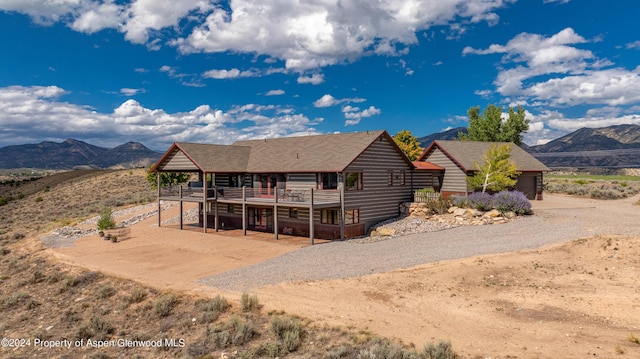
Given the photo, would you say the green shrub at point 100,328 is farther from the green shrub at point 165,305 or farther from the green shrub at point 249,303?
the green shrub at point 249,303

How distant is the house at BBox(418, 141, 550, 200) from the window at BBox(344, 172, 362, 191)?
393 inches

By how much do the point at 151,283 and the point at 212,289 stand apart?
131 inches

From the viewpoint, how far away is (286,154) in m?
31.8

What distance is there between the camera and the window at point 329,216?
27.5 meters

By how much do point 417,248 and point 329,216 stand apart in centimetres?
763

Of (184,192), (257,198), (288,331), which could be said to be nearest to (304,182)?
(257,198)

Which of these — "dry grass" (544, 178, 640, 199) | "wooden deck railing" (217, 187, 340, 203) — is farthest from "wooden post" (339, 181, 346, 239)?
"dry grass" (544, 178, 640, 199)

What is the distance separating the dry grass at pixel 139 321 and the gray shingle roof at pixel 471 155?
2506 cm

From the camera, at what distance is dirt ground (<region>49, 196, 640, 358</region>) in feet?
37.7

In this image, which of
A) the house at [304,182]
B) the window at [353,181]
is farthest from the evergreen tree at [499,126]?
the window at [353,181]

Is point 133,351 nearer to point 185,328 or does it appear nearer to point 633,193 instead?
point 185,328

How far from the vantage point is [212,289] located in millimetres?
16906

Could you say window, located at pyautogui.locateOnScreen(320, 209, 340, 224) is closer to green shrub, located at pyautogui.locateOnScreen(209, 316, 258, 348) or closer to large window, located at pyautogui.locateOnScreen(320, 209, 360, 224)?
large window, located at pyautogui.locateOnScreen(320, 209, 360, 224)

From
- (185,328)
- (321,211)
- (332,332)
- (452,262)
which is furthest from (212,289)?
(321,211)
